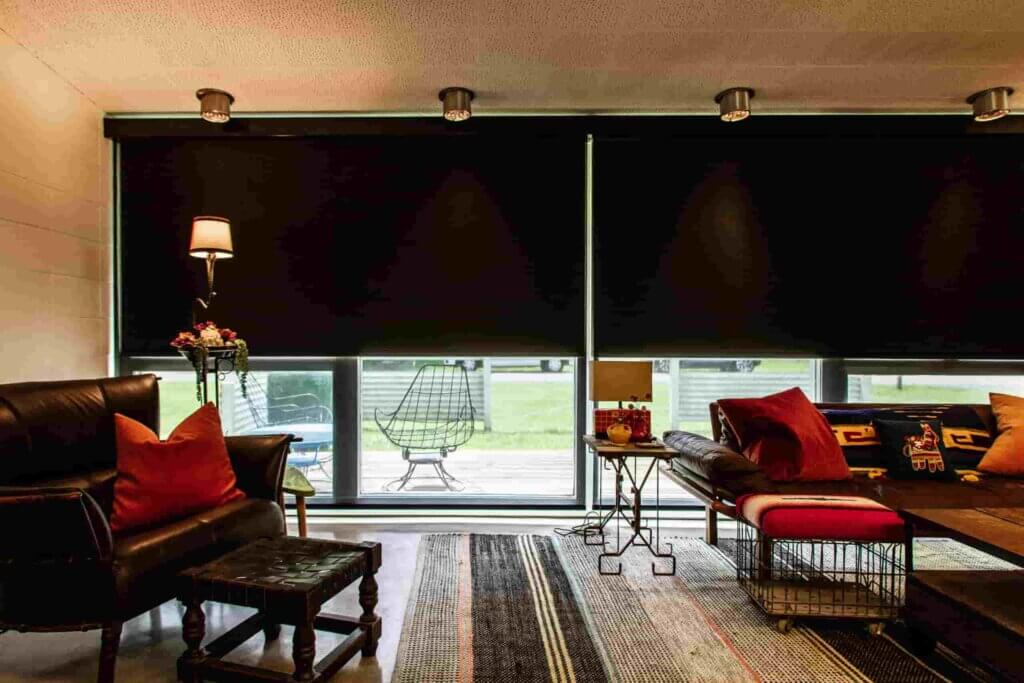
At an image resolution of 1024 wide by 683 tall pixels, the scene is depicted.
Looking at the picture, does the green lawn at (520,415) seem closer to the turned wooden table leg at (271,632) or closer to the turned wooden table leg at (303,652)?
the turned wooden table leg at (271,632)

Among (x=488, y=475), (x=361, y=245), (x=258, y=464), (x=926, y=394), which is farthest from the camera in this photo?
(x=488, y=475)

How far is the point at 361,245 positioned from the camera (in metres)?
3.59

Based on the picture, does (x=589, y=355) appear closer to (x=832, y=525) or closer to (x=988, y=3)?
(x=832, y=525)

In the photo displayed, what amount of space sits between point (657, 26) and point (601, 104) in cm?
85

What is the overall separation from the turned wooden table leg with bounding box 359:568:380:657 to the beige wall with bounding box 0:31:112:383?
235 cm

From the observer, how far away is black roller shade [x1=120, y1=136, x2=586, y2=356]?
3.58 meters

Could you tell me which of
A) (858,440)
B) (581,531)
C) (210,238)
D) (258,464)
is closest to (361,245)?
(210,238)

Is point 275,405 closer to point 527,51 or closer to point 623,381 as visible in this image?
point 623,381

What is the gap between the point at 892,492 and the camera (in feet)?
8.88

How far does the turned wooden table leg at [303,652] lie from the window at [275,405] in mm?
2116

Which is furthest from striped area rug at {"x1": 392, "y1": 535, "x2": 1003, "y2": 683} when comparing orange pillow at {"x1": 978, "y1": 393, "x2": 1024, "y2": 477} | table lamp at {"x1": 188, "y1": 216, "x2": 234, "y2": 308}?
table lamp at {"x1": 188, "y1": 216, "x2": 234, "y2": 308}

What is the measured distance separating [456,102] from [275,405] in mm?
2427

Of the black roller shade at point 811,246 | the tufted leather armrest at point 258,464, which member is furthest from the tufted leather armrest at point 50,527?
the black roller shade at point 811,246

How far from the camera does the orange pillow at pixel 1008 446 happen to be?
2965 millimetres
